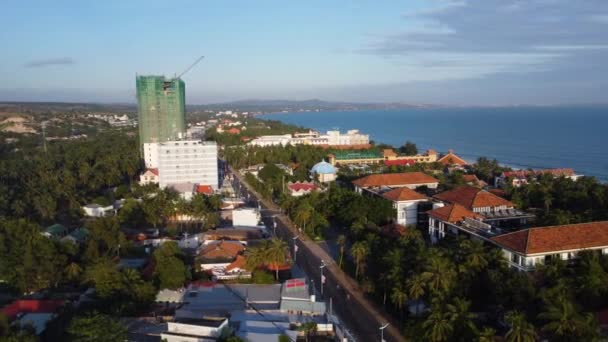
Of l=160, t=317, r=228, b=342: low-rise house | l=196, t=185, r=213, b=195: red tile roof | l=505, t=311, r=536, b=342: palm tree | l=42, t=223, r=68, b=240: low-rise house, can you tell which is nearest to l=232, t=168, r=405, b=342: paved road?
l=505, t=311, r=536, b=342: palm tree

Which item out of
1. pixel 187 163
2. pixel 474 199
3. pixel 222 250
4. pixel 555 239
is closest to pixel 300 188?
pixel 187 163

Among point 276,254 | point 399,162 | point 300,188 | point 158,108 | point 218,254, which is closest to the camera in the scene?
point 276,254

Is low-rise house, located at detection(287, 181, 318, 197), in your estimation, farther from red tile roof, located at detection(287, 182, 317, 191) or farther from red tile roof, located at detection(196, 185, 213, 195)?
red tile roof, located at detection(196, 185, 213, 195)

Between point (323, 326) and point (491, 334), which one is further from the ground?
point (491, 334)

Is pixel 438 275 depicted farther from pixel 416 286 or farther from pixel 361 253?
pixel 361 253

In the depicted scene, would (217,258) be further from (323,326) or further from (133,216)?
(133,216)

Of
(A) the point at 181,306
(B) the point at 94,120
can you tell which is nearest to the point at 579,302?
(A) the point at 181,306
